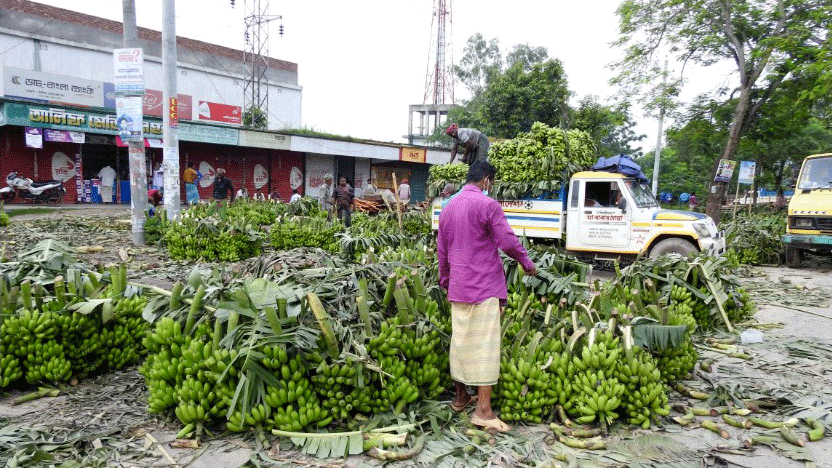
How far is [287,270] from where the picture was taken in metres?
4.22

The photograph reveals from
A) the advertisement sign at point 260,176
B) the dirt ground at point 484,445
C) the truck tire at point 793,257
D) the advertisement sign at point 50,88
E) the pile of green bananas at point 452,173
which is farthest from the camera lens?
the advertisement sign at point 260,176

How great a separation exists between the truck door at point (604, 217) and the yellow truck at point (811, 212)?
173 inches

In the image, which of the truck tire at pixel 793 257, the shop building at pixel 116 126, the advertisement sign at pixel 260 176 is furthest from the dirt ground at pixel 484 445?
the advertisement sign at pixel 260 176

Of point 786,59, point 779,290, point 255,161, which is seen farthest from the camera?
point 255,161

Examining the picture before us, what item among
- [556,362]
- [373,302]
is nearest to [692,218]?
[556,362]

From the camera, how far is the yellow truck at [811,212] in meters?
10.4

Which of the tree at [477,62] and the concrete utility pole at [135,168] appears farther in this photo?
the tree at [477,62]

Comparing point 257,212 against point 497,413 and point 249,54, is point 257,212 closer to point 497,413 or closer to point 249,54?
point 497,413

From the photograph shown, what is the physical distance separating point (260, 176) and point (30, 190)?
9324mm

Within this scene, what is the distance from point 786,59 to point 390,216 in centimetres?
1146

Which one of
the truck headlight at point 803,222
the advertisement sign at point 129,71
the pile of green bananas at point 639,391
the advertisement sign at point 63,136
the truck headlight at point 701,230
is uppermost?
the advertisement sign at point 129,71

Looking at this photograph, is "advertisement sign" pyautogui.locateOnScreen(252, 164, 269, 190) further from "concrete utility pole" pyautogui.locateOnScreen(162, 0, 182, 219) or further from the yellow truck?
the yellow truck

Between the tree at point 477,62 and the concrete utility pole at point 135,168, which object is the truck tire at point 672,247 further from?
the tree at point 477,62

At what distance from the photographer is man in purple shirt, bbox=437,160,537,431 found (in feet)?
11.5
